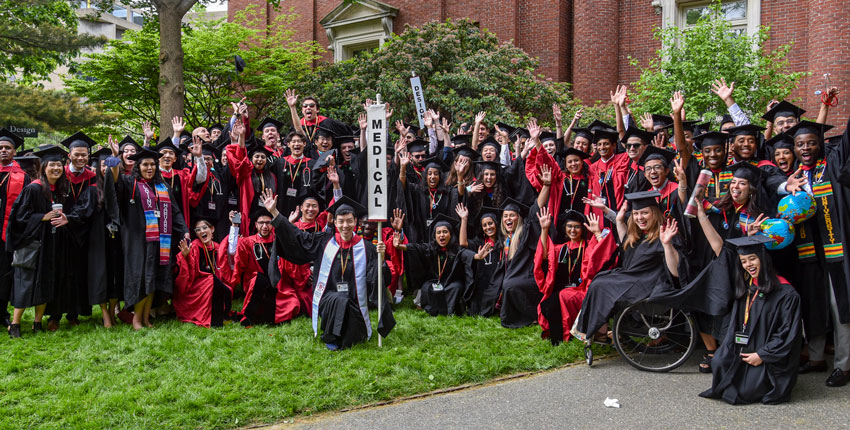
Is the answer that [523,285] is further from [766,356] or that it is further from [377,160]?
[766,356]

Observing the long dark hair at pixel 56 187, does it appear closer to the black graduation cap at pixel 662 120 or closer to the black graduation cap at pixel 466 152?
the black graduation cap at pixel 466 152

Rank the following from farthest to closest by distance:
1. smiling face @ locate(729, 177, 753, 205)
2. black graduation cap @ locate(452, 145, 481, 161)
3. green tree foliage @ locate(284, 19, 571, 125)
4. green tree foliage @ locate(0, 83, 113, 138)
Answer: green tree foliage @ locate(0, 83, 113, 138) < green tree foliage @ locate(284, 19, 571, 125) < black graduation cap @ locate(452, 145, 481, 161) < smiling face @ locate(729, 177, 753, 205)

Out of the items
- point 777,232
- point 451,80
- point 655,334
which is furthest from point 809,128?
point 451,80

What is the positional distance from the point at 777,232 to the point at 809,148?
2.90ft

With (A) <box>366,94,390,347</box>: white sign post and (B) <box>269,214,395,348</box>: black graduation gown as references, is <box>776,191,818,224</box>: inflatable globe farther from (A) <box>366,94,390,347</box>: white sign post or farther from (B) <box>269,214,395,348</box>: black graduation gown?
(B) <box>269,214,395,348</box>: black graduation gown

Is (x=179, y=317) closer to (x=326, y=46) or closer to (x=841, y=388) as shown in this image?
(x=841, y=388)

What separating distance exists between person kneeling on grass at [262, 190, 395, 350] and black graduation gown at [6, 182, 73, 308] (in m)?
2.54

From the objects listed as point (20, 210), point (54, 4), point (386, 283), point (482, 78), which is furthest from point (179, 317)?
point (54, 4)

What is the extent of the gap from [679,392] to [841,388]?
1.32 meters

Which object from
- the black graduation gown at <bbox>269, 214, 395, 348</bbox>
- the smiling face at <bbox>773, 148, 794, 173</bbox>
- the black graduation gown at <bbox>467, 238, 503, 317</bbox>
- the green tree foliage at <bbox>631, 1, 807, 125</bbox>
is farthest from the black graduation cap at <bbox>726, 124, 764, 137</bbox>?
the green tree foliage at <bbox>631, 1, 807, 125</bbox>

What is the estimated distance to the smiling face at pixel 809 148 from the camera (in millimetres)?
5949

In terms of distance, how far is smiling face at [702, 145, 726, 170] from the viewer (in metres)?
6.51

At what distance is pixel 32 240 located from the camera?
24.4 feet

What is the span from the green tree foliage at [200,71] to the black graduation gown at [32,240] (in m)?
9.90
